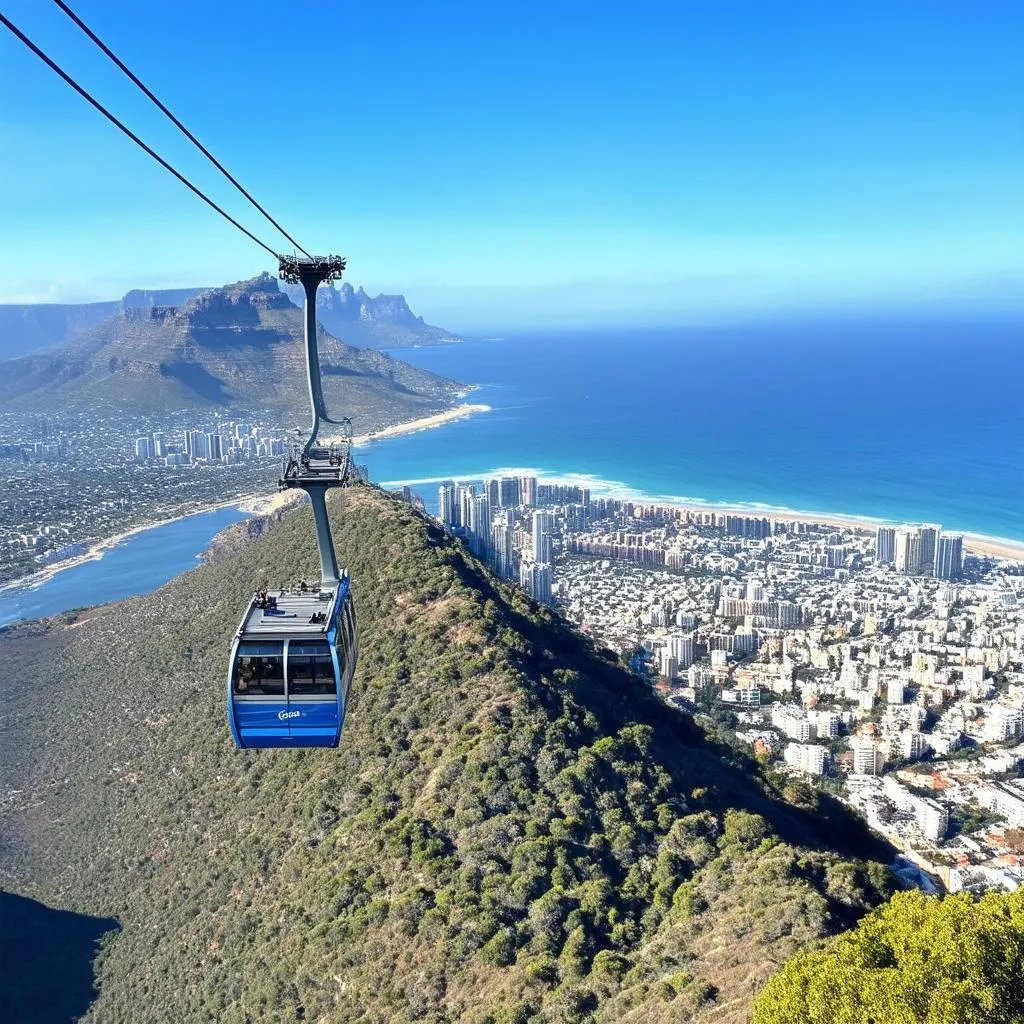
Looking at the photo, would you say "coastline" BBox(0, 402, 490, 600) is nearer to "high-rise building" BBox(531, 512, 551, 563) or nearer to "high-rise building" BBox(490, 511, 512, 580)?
"high-rise building" BBox(490, 511, 512, 580)

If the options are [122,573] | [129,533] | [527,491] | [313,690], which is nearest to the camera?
[313,690]

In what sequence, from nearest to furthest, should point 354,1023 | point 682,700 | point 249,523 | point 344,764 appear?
point 354,1023 < point 344,764 < point 682,700 < point 249,523

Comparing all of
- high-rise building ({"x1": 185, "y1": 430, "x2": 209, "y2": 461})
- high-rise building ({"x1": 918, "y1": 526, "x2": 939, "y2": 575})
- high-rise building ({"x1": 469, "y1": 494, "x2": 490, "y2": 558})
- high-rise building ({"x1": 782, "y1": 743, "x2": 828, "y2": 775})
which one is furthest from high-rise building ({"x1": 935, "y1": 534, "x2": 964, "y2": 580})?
high-rise building ({"x1": 185, "y1": 430, "x2": 209, "y2": 461})

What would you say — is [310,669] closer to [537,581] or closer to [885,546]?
[537,581]

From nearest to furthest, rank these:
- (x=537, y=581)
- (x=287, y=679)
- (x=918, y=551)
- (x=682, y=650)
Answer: (x=287, y=679), (x=682, y=650), (x=537, y=581), (x=918, y=551)

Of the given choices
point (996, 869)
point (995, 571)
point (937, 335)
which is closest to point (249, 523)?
point (996, 869)

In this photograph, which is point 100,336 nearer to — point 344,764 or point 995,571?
point 995,571

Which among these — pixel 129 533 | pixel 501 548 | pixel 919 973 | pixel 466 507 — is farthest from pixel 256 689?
pixel 129 533
